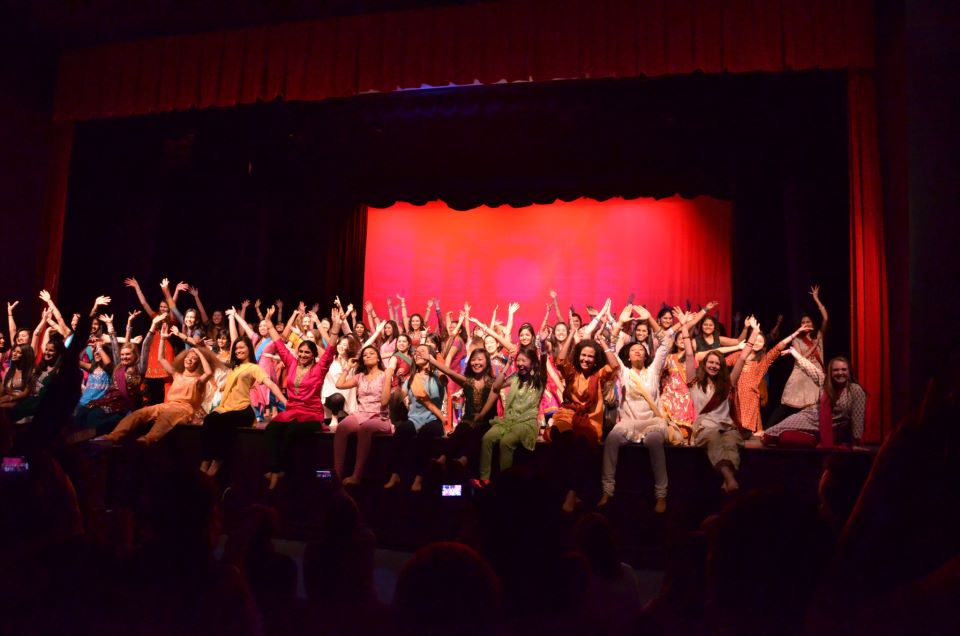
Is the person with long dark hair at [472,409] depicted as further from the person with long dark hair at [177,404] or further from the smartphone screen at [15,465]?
the smartphone screen at [15,465]

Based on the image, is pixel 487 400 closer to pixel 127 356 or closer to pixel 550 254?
pixel 127 356

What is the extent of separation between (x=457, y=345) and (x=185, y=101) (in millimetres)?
3923

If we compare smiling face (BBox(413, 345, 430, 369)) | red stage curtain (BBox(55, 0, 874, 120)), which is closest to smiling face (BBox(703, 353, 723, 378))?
smiling face (BBox(413, 345, 430, 369))

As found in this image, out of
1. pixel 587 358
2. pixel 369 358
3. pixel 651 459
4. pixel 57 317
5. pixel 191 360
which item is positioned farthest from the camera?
pixel 57 317

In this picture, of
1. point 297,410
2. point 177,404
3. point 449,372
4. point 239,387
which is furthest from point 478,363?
point 177,404

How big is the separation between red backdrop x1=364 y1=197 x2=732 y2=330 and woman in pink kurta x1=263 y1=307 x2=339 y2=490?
4.20 metres

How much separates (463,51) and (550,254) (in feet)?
11.1

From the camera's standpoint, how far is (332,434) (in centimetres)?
552

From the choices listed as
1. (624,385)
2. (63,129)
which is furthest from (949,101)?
(63,129)

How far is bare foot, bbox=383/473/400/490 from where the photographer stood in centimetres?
520

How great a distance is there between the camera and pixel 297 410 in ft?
18.6

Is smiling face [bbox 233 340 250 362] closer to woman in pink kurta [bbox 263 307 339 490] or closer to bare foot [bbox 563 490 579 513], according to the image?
woman in pink kurta [bbox 263 307 339 490]

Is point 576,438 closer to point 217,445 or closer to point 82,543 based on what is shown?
point 217,445

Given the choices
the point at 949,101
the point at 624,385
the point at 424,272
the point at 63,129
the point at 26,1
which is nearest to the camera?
the point at 949,101
